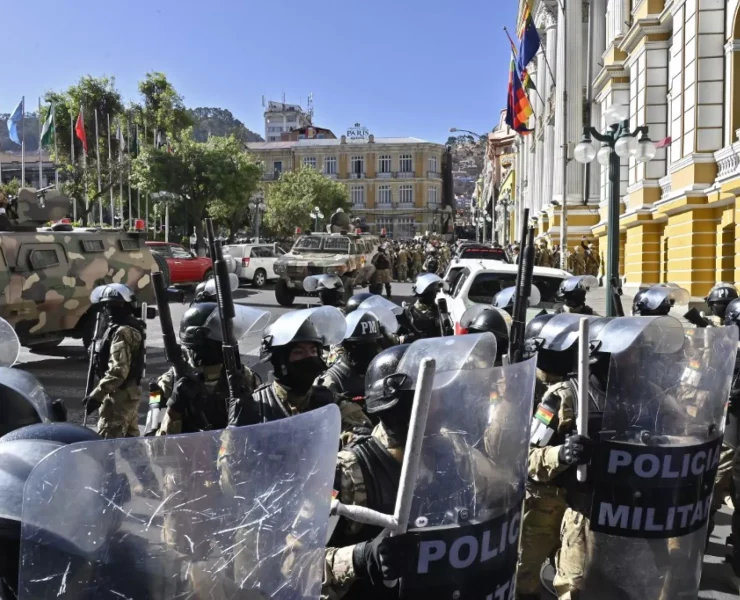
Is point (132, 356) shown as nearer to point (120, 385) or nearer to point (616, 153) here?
point (120, 385)

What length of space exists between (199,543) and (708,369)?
7.08 ft

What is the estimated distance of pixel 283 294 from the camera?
20078mm

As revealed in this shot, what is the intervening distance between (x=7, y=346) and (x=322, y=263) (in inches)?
638

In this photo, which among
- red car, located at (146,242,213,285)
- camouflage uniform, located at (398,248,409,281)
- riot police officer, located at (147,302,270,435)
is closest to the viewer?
Answer: riot police officer, located at (147,302,270,435)

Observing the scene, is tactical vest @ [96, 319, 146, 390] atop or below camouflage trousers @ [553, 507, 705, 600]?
atop

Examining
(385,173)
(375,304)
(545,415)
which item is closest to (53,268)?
(375,304)

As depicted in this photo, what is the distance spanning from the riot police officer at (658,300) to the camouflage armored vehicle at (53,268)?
21.2 ft

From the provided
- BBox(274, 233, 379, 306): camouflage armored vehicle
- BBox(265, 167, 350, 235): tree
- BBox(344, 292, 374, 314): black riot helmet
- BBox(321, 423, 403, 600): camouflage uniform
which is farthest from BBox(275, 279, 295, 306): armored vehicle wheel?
BBox(265, 167, 350, 235): tree

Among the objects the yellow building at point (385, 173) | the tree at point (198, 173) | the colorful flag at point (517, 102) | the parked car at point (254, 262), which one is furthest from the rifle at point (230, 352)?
the yellow building at point (385, 173)

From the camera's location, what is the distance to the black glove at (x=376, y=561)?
1.99m

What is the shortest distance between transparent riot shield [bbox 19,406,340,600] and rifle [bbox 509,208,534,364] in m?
1.81

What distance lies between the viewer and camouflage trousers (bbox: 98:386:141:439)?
18.3 ft

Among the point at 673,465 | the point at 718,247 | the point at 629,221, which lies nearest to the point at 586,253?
the point at 629,221

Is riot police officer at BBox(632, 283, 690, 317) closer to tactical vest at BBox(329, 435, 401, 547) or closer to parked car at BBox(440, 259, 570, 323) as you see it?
parked car at BBox(440, 259, 570, 323)
